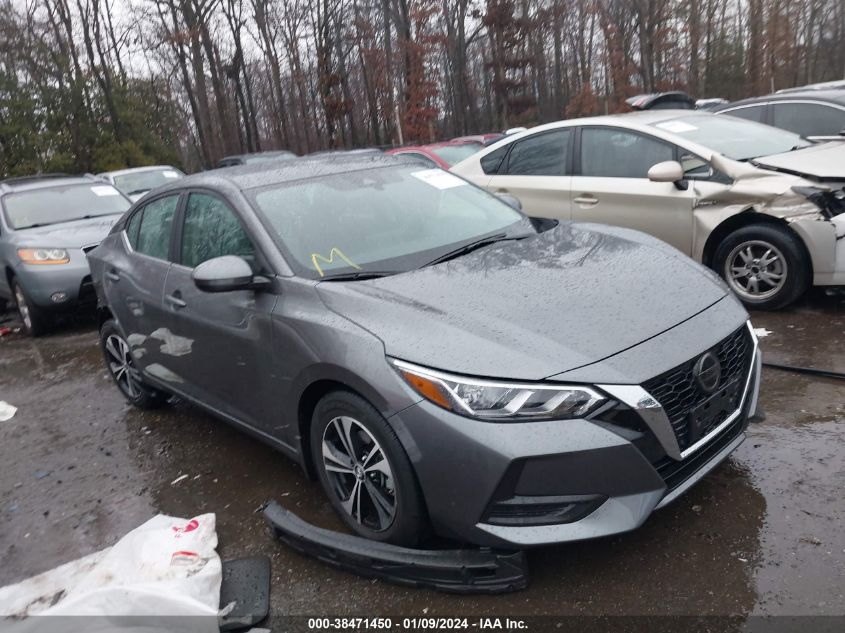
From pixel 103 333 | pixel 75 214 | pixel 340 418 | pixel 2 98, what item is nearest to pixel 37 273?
pixel 75 214

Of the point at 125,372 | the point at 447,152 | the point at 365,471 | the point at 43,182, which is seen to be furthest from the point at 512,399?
the point at 447,152

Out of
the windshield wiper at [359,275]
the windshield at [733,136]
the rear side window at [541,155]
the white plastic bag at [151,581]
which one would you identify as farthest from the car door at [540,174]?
the white plastic bag at [151,581]

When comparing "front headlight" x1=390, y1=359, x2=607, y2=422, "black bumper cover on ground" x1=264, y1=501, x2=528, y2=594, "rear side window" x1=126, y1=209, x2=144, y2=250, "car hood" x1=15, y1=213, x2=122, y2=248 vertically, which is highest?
"rear side window" x1=126, y1=209, x2=144, y2=250

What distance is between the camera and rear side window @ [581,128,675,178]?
5.82 m

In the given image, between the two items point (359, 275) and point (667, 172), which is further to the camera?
point (667, 172)

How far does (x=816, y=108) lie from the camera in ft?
27.2

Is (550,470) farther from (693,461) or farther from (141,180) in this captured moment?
(141,180)

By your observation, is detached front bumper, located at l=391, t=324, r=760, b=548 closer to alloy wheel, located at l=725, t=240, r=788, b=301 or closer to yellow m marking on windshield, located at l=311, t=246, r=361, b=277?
yellow m marking on windshield, located at l=311, t=246, r=361, b=277

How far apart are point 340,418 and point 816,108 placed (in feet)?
25.6

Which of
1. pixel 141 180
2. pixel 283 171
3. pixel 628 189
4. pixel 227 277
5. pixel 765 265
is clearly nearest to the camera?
pixel 227 277

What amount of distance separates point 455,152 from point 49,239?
20.0 feet

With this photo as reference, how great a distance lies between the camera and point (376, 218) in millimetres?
3639

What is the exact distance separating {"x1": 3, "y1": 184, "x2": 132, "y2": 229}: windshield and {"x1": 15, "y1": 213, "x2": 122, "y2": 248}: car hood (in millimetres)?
249

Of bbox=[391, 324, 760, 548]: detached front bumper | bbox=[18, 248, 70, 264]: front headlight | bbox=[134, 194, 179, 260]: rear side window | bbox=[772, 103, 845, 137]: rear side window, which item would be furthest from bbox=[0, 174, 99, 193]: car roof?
bbox=[772, 103, 845, 137]: rear side window
